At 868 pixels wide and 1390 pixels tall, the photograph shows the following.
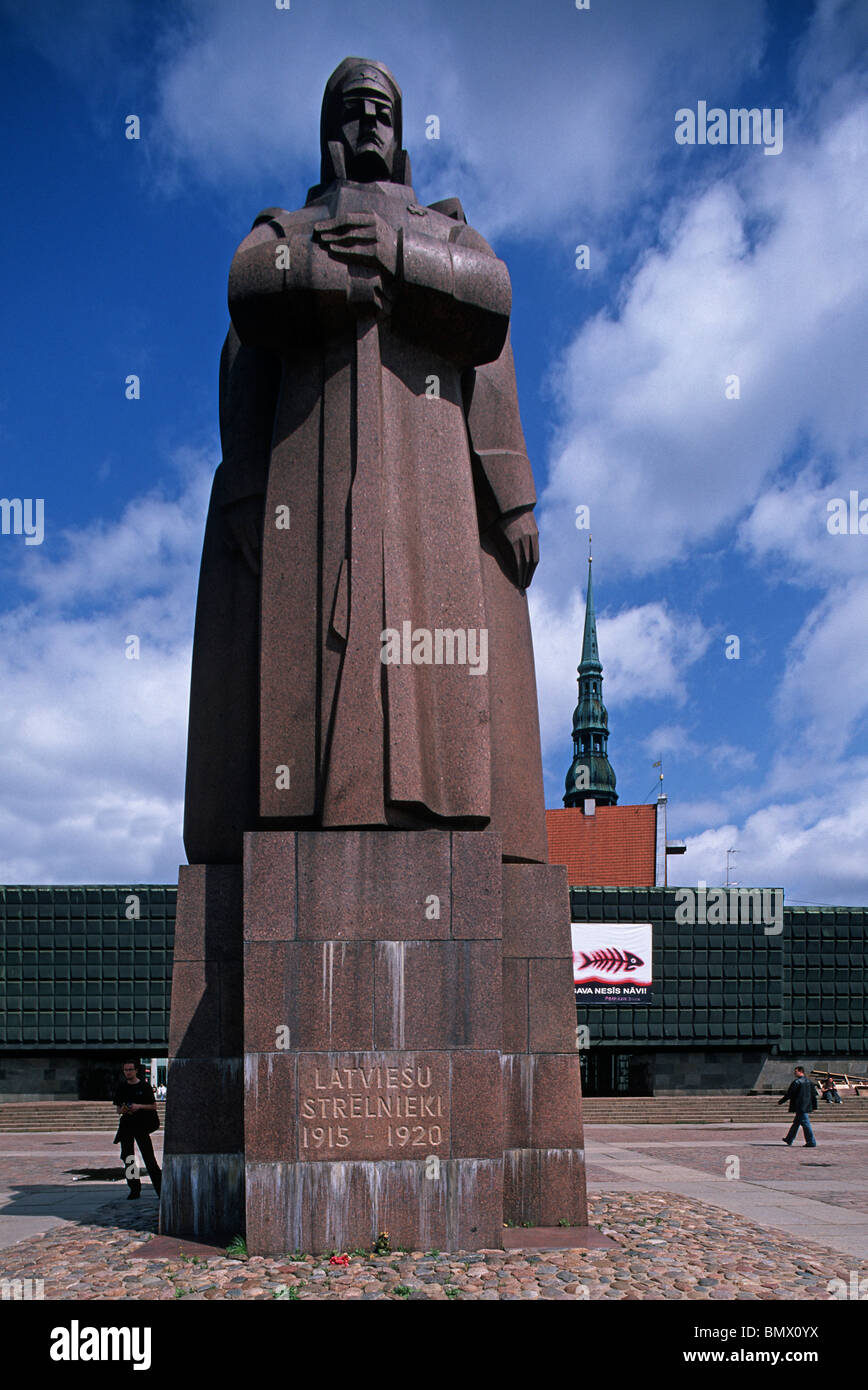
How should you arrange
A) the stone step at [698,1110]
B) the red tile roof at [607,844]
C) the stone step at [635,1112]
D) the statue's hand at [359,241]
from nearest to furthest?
the statue's hand at [359,241]
the stone step at [635,1112]
the stone step at [698,1110]
the red tile roof at [607,844]

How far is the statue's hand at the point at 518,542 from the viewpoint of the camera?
11445 millimetres

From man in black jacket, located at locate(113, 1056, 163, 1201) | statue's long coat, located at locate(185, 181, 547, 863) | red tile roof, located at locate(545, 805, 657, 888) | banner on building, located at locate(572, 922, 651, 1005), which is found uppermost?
statue's long coat, located at locate(185, 181, 547, 863)

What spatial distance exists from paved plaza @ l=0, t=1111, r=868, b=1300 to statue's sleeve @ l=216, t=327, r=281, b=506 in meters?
6.75

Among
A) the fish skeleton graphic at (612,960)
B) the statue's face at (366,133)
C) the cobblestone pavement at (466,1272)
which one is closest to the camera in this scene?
the cobblestone pavement at (466,1272)

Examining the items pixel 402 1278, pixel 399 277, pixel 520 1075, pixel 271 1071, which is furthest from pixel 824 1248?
pixel 399 277

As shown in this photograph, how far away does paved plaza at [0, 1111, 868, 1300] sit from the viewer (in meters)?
7.67

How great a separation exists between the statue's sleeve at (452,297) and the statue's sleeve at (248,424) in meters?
1.63

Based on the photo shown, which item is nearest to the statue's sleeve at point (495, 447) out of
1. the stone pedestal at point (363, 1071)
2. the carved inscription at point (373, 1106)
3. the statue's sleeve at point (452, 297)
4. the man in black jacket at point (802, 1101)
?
the statue's sleeve at point (452, 297)

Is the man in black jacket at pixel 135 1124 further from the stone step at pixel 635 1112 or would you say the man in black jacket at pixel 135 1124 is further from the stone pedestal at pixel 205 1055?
the stone step at pixel 635 1112

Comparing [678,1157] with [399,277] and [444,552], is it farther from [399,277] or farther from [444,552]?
[399,277]

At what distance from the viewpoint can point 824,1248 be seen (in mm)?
9984

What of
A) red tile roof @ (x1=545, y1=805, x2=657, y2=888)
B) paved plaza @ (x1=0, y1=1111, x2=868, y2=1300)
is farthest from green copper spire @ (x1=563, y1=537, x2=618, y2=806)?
paved plaza @ (x1=0, y1=1111, x2=868, y2=1300)

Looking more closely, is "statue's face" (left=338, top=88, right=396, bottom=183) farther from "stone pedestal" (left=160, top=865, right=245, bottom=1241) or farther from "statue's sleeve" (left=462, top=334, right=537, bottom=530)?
"stone pedestal" (left=160, top=865, right=245, bottom=1241)
